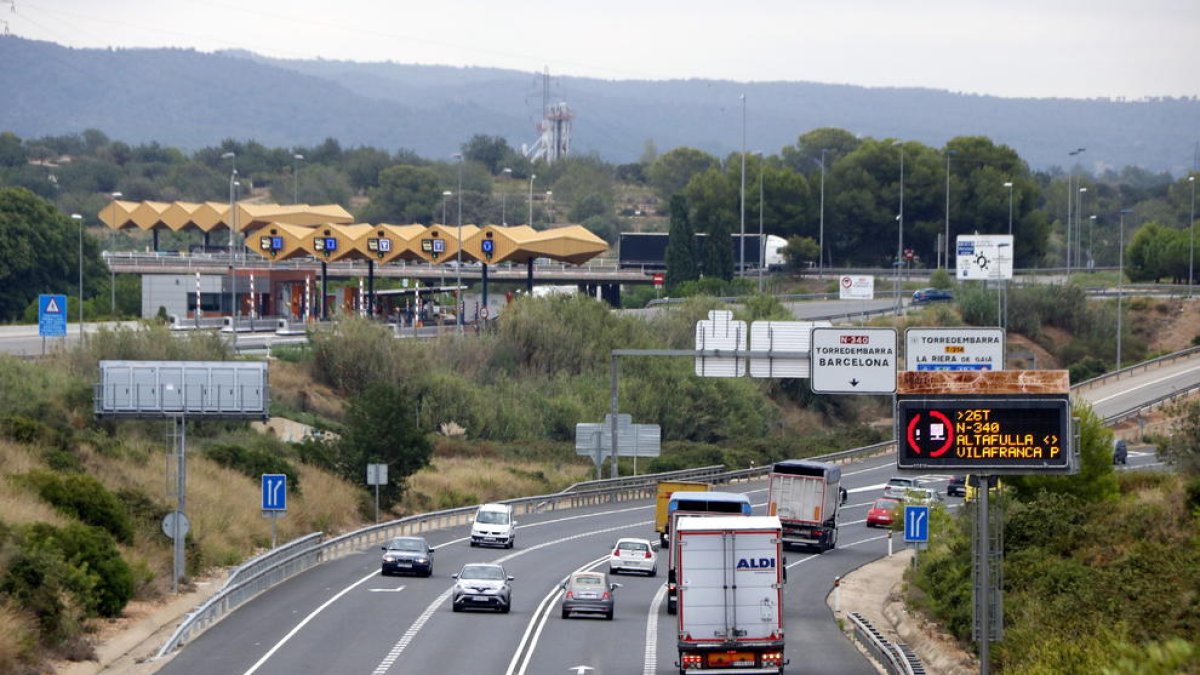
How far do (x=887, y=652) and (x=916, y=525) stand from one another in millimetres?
10368

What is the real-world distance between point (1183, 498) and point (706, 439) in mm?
47007

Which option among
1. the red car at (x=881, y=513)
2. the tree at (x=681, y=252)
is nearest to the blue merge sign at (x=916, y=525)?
the red car at (x=881, y=513)

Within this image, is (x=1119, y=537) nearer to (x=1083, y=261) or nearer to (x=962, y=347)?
(x=962, y=347)

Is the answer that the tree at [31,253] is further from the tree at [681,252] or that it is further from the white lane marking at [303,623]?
the white lane marking at [303,623]

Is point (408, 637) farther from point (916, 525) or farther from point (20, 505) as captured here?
point (916, 525)

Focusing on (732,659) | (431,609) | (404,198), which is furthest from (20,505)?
(404,198)

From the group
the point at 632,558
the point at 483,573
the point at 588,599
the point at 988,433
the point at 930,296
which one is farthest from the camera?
the point at 930,296

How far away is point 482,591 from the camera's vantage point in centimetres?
3647

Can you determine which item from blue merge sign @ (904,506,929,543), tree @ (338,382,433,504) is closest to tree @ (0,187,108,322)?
tree @ (338,382,433,504)

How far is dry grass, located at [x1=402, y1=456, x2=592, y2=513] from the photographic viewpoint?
200 feet

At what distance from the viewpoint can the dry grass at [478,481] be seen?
60875 millimetres

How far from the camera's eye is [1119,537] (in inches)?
1404

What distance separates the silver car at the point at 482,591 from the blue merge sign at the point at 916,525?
35.1 ft

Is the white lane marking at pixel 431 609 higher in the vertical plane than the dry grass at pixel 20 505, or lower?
lower
